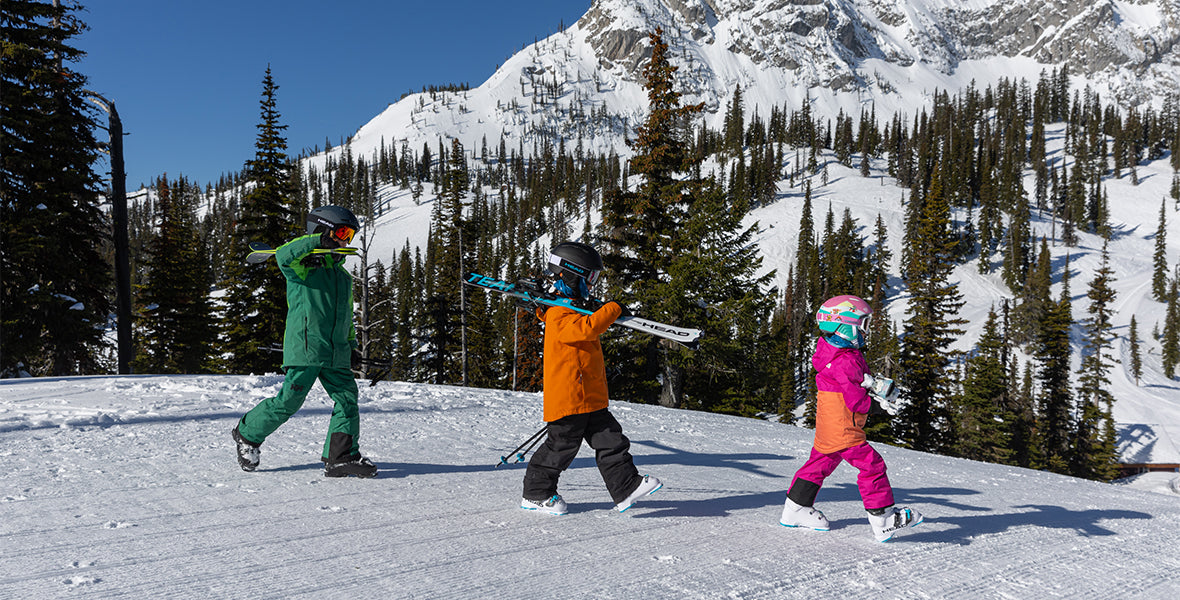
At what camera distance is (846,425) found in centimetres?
385

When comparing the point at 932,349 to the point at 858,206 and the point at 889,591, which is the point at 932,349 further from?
the point at 858,206

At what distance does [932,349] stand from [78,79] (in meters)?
33.4

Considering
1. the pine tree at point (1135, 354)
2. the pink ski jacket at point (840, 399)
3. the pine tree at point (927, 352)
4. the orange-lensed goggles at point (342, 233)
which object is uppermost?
the orange-lensed goggles at point (342, 233)

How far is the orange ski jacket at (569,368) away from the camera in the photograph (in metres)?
3.98

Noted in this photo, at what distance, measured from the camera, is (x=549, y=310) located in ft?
13.4

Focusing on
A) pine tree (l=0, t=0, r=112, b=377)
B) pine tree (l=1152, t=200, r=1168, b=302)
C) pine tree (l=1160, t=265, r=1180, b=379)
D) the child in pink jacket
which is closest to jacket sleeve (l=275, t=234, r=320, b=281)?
the child in pink jacket

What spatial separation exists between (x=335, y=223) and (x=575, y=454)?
7.57ft

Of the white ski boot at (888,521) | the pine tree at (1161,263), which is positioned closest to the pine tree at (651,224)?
the white ski boot at (888,521)

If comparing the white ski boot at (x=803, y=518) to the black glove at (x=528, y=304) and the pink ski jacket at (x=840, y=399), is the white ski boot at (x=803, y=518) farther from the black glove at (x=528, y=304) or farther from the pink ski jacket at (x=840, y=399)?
the black glove at (x=528, y=304)

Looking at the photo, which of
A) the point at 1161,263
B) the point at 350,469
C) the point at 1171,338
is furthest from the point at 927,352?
the point at 1161,263

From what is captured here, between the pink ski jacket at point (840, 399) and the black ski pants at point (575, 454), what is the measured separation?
48.0 inches

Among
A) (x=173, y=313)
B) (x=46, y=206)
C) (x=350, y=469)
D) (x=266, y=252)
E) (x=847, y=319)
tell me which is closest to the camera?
(x=847, y=319)

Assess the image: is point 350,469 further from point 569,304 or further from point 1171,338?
point 1171,338

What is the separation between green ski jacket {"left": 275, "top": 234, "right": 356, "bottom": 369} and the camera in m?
4.28
